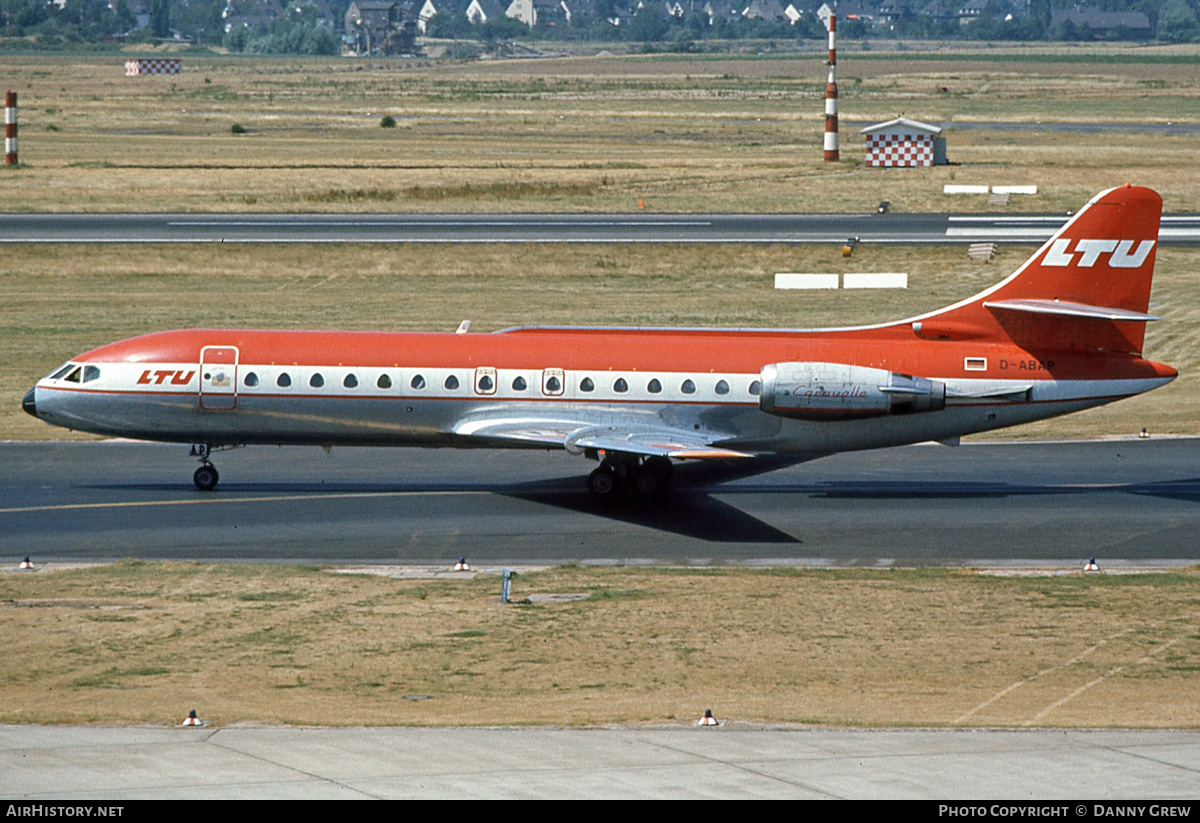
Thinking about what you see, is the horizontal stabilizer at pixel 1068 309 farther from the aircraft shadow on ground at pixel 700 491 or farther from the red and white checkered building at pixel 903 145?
the red and white checkered building at pixel 903 145

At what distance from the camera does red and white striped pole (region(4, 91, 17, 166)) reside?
80.9 m

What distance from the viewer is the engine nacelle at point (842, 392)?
29672 millimetres

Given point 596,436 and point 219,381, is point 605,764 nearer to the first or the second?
point 596,436

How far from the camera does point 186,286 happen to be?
182 feet

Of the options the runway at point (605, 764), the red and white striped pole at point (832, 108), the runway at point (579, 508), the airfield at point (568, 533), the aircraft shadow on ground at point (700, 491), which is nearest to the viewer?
the runway at point (605, 764)

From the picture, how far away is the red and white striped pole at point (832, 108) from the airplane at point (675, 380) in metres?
52.7

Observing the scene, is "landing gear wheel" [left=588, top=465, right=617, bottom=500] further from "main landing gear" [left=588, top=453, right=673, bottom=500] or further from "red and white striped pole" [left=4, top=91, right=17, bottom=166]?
"red and white striped pole" [left=4, top=91, right=17, bottom=166]

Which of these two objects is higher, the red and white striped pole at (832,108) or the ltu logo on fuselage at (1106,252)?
the red and white striped pole at (832,108)

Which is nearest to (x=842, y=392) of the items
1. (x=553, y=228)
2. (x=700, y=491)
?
(x=700, y=491)

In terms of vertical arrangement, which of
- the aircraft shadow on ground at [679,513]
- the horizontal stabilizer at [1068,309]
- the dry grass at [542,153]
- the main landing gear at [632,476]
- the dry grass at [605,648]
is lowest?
the aircraft shadow on ground at [679,513]

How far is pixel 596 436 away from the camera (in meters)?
29.2

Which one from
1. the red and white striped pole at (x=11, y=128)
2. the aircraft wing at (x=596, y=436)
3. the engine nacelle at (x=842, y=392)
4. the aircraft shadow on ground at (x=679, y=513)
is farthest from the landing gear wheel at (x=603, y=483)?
the red and white striped pole at (x=11, y=128)

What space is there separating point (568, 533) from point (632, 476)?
111 inches

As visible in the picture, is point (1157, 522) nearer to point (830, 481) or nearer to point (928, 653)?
point (830, 481)
